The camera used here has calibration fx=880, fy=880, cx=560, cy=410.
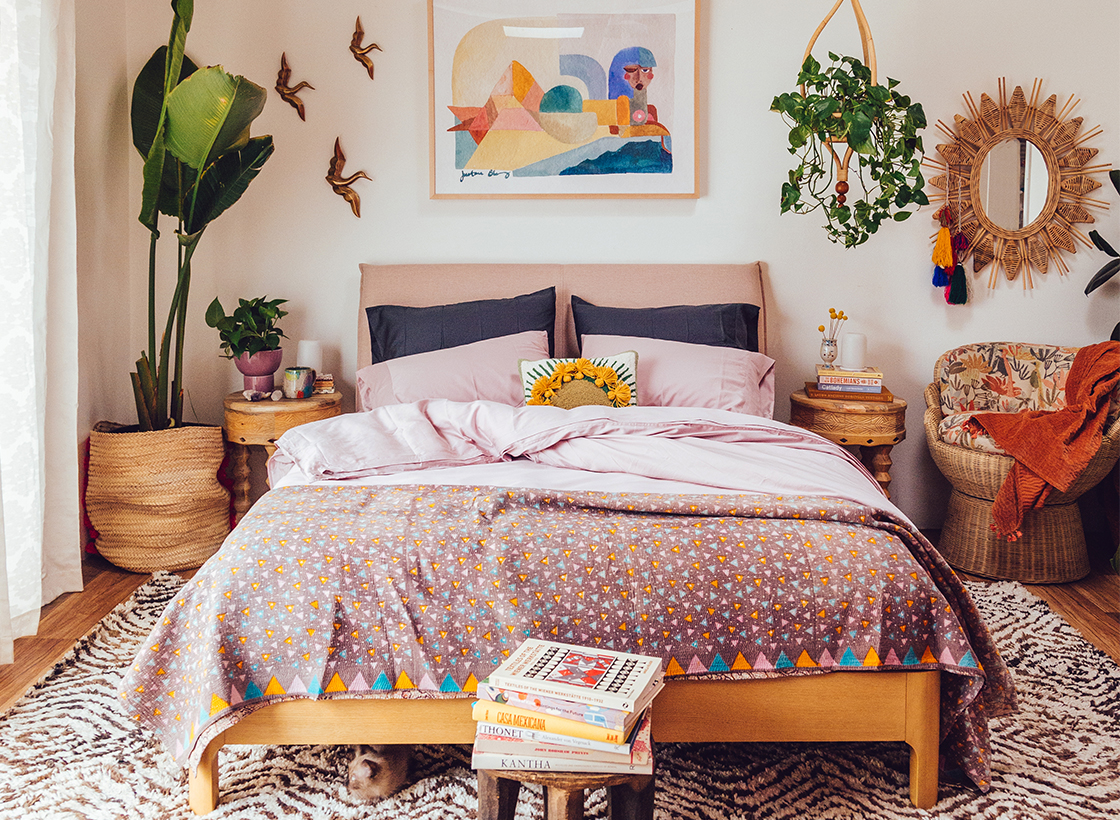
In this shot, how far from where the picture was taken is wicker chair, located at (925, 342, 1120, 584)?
314 centimetres

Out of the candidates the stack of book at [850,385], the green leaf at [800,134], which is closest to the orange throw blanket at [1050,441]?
the stack of book at [850,385]

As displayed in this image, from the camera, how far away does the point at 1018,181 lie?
3.63 m

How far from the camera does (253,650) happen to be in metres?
1.72

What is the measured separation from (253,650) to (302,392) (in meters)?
1.86

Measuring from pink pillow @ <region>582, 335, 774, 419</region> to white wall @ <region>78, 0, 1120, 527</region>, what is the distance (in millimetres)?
647

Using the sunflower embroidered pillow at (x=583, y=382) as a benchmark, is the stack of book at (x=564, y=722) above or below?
below

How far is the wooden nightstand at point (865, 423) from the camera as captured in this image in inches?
130

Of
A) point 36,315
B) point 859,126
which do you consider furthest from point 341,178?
point 859,126

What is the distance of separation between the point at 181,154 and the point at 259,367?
0.83m

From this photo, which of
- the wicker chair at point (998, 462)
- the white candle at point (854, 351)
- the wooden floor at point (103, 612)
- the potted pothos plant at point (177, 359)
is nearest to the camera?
the wooden floor at point (103, 612)

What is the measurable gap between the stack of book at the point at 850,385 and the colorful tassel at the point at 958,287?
0.51 m

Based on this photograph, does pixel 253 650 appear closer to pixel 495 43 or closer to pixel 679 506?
pixel 679 506

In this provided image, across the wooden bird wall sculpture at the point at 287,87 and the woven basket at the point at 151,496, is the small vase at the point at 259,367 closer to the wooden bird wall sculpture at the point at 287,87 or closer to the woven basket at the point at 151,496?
the woven basket at the point at 151,496

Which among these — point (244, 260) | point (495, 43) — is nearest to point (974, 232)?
point (495, 43)
